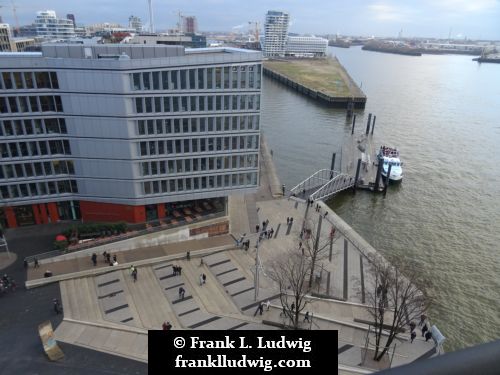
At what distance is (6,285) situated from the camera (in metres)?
37.1

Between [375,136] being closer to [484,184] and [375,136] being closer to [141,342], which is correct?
[484,184]

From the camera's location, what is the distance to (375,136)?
97.9 metres

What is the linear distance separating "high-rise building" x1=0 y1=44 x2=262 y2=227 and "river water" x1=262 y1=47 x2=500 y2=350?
950 inches

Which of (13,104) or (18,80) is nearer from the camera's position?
(18,80)

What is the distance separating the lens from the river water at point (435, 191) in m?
41.2

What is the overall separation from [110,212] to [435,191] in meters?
52.8

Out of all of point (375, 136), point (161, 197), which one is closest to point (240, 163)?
point (161, 197)

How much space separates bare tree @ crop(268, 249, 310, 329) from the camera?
33.2 meters

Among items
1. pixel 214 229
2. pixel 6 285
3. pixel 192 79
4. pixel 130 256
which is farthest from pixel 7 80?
pixel 214 229

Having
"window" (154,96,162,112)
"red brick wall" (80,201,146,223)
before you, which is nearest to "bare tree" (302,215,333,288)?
"red brick wall" (80,201,146,223)

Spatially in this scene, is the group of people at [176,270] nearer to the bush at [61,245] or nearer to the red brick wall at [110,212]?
the red brick wall at [110,212]

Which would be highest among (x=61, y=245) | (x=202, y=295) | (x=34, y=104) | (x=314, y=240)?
(x=34, y=104)

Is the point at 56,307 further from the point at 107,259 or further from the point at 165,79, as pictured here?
the point at 165,79

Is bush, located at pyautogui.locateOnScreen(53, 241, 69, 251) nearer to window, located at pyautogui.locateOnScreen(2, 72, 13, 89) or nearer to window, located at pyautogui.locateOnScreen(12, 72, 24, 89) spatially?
window, located at pyautogui.locateOnScreen(12, 72, 24, 89)
